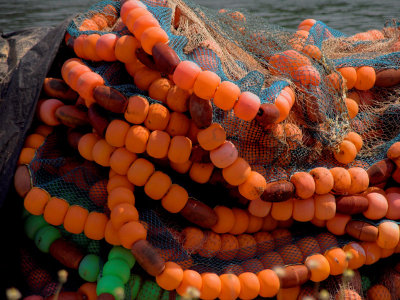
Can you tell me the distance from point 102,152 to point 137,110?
35 cm

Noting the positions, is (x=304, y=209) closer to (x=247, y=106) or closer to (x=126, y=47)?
(x=247, y=106)

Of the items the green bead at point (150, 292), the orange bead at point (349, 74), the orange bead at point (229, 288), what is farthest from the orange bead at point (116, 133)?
the orange bead at point (349, 74)

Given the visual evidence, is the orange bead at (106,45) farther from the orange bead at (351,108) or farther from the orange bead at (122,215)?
the orange bead at (351,108)

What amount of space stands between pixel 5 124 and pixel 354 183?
2297 millimetres

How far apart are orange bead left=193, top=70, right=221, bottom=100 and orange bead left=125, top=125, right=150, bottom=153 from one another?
1.34 ft

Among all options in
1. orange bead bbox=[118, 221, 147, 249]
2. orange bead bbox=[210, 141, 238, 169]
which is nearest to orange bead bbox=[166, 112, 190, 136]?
orange bead bbox=[210, 141, 238, 169]

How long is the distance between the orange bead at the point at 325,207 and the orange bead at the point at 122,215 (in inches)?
43.6

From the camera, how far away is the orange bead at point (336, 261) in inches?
97.1

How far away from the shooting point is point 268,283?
2.35 meters

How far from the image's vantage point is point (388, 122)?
3.07 meters

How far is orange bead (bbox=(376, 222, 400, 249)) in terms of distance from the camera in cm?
254

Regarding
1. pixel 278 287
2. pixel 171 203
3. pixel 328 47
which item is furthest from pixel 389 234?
pixel 328 47

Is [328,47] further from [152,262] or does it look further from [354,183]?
[152,262]

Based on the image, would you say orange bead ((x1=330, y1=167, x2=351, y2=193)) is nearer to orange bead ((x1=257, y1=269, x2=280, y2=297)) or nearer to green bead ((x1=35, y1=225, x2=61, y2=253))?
orange bead ((x1=257, y1=269, x2=280, y2=297))
